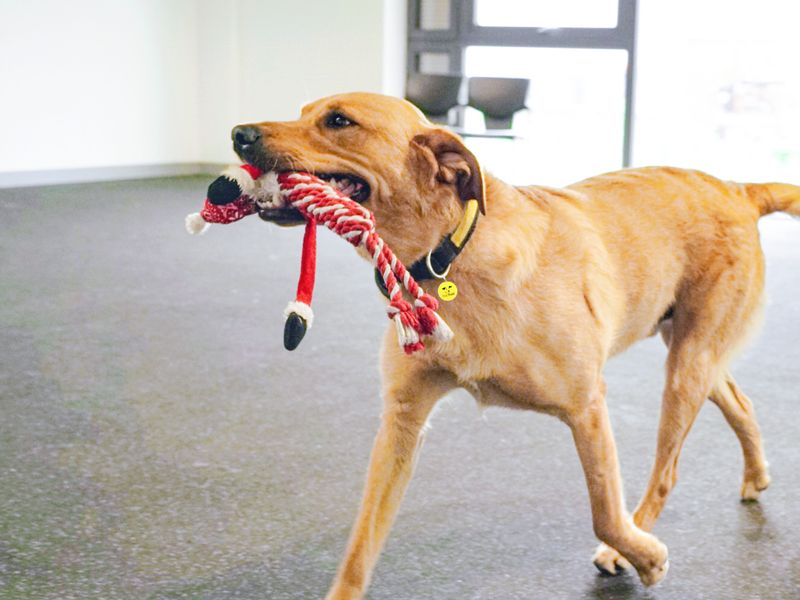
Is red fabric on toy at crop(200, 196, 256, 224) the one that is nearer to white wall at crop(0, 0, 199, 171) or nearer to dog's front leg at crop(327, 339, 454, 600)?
dog's front leg at crop(327, 339, 454, 600)

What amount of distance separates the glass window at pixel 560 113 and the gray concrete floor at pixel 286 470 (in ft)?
16.0

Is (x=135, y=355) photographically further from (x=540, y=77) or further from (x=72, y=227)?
(x=540, y=77)

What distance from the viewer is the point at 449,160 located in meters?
1.92

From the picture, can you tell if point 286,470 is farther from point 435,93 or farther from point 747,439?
point 435,93

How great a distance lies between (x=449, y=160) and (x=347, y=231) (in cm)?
24

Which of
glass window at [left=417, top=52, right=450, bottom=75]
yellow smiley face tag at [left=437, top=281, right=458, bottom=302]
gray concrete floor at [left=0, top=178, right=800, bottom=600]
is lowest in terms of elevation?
gray concrete floor at [left=0, top=178, right=800, bottom=600]

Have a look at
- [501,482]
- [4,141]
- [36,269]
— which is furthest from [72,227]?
[501,482]

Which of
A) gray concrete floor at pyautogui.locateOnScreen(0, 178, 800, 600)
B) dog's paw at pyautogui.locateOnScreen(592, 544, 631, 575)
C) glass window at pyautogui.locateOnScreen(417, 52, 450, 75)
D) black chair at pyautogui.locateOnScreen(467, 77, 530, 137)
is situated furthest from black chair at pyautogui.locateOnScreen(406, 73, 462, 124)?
dog's paw at pyautogui.locateOnScreen(592, 544, 631, 575)

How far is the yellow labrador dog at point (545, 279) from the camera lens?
6.31ft

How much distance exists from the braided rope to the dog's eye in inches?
4.5

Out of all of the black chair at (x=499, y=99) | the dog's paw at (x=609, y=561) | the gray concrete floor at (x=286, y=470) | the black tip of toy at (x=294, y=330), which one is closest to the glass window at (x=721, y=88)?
the black chair at (x=499, y=99)

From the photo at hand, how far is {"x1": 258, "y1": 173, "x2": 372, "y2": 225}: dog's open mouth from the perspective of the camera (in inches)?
74.9

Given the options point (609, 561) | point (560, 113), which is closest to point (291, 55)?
point (560, 113)

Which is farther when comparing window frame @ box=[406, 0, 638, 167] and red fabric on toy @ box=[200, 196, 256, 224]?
window frame @ box=[406, 0, 638, 167]
